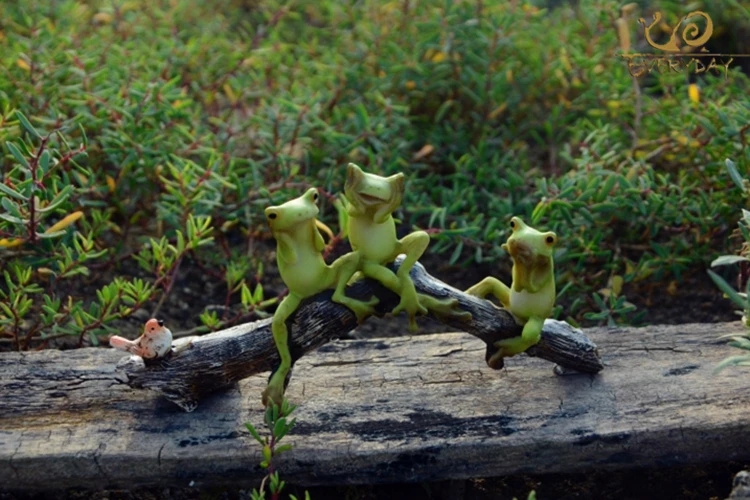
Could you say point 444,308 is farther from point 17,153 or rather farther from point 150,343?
point 17,153

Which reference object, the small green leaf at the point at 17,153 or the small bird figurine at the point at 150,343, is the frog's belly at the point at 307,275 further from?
the small green leaf at the point at 17,153

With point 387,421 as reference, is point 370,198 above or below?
above

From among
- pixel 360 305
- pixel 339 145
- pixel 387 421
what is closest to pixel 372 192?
pixel 360 305

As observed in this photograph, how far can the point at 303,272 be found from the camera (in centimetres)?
169

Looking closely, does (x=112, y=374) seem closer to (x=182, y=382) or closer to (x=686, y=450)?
(x=182, y=382)

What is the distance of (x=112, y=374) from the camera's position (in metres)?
1.93

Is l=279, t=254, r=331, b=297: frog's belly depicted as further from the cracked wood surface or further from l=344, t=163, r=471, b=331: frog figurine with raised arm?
the cracked wood surface

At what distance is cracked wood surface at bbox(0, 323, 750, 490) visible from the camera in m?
1.72

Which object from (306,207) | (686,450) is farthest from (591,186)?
(306,207)

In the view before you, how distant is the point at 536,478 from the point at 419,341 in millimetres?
388

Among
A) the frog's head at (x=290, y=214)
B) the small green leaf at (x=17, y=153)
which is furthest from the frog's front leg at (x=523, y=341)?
the small green leaf at (x=17, y=153)

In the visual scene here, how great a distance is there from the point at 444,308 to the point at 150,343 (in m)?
0.56

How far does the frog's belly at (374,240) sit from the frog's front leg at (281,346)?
0.16m

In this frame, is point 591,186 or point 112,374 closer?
point 112,374
